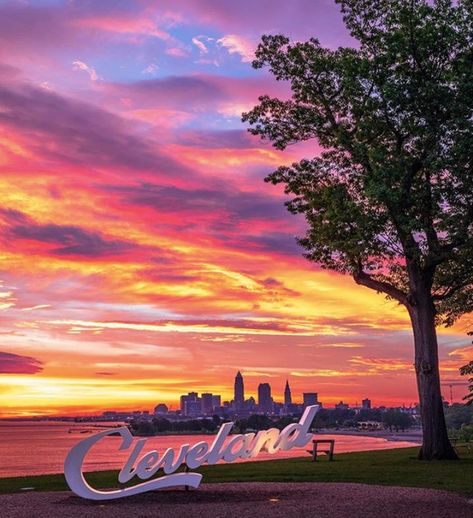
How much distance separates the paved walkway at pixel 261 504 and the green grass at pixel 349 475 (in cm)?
231

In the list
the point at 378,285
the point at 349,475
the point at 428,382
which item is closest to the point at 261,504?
the point at 349,475

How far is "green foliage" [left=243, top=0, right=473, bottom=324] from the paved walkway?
12295 mm

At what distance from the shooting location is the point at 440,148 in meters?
29.5

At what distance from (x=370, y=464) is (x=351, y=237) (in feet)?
28.6

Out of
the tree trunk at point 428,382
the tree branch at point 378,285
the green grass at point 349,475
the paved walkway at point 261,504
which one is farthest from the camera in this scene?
the tree branch at point 378,285

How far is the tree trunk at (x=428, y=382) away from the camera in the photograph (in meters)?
30.3

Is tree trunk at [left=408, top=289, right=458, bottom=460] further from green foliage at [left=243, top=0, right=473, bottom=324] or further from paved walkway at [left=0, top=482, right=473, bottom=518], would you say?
paved walkway at [left=0, top=482, right=473, bottom=518]

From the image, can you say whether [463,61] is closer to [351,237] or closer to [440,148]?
[440,148]

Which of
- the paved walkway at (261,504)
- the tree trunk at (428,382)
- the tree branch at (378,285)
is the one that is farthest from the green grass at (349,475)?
the tree branch at (378,285)

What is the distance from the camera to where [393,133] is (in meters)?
31.2

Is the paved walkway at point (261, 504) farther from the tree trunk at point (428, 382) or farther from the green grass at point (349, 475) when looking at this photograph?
the tree trunk at point (428, 382)

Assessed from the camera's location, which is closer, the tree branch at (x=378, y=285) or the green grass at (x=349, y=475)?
the green grass at (x=349, y=475)

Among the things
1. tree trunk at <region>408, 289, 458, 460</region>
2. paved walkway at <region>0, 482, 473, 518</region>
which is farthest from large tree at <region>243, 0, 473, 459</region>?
paved walkway at <region>0, 482, 473, 518</region>

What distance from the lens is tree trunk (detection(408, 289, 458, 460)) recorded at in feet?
99.3
